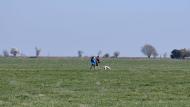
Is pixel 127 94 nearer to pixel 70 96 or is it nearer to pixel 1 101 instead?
pixel 70 96

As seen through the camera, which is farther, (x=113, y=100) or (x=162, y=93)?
(x=162, y=93)

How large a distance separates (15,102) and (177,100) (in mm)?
5526

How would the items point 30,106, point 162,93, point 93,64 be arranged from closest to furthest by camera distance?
point 30,106 < point 162,93 < point 93,64

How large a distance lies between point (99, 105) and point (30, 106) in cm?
210

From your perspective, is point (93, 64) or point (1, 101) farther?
point (93, 64)

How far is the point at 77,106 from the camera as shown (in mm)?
18219

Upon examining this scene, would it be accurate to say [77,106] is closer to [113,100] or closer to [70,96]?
[113,100]

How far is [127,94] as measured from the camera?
77.1 ft

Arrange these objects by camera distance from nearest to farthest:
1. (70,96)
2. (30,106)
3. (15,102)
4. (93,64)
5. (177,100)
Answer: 1. (30,106)
2. (15,102)
3. (177,100)
4. (70,96)
5. (93,64)

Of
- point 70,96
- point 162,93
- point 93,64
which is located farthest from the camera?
point 93,64

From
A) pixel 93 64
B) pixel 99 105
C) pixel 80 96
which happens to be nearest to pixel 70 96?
pixel 80 96

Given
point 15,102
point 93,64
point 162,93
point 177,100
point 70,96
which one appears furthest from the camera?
point 93,64

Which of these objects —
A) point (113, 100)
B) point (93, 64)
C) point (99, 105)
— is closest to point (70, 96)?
point (113, 100)

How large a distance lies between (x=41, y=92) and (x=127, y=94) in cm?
344
